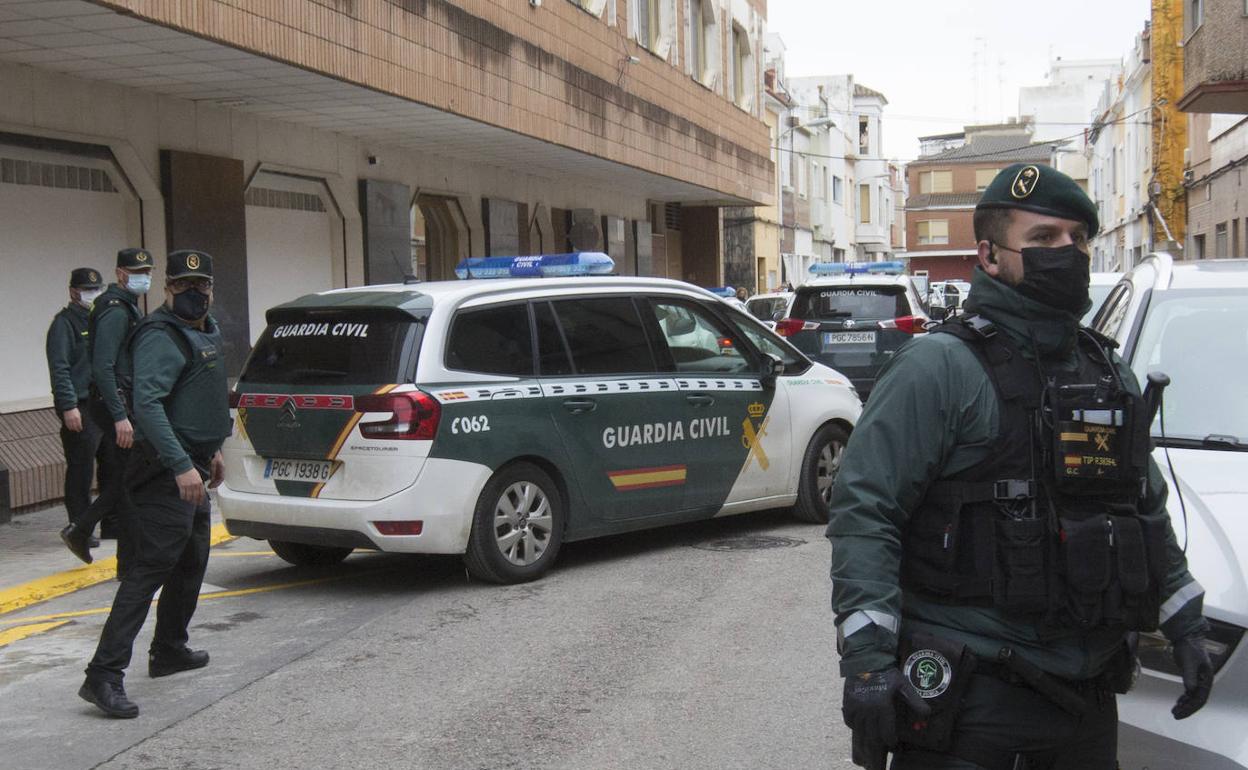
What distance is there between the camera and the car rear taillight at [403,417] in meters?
7.22

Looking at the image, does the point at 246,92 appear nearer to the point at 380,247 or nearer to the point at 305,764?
the point at 380,247

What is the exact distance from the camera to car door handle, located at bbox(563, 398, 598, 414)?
7.96 metres

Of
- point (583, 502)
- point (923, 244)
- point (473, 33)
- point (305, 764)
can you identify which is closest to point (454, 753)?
point (305, 764)

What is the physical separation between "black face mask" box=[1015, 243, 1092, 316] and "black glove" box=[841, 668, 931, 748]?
846mm

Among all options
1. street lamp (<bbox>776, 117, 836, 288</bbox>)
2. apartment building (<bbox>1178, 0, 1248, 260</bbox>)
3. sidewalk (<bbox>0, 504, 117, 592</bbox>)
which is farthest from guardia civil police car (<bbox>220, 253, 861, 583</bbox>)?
street lamp (<bbox>776, 117, 836, 288</bbox>)

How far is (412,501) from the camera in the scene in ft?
23.7

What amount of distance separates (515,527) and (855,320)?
8956 millimetres

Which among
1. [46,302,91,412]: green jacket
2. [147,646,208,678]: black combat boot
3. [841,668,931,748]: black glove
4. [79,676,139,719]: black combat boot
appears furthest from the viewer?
[46,302,91,412]: green jacket

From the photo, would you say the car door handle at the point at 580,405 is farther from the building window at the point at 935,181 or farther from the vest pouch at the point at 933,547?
the building window at the point at 935,181

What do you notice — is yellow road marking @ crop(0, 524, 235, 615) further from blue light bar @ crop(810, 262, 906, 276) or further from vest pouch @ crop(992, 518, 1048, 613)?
blue light bar @ crop(810, 262, 906, 276)

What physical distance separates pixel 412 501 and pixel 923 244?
91.7m

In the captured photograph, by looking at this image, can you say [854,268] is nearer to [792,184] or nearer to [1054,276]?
[1054,276]

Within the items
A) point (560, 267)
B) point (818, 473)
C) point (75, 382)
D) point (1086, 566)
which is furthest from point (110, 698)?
point (818, 473)

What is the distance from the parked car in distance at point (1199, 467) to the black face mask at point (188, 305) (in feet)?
12.8
